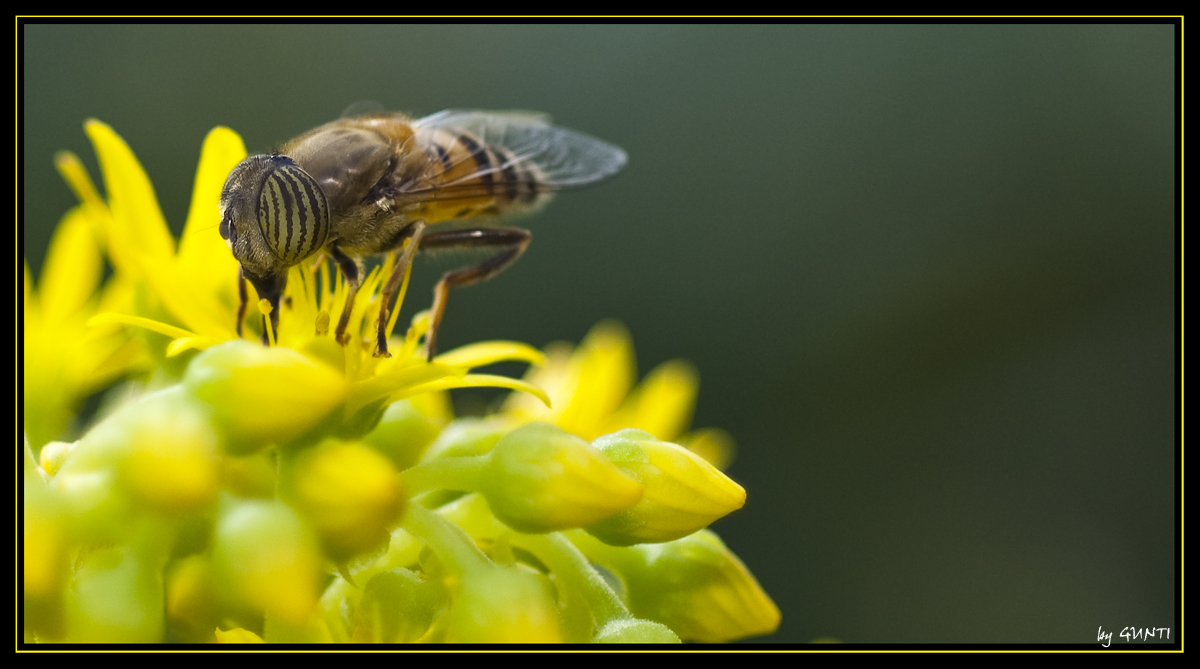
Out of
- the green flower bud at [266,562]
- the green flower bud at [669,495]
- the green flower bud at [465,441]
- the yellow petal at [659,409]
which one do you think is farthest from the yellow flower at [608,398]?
the green flower bud at [266,562]

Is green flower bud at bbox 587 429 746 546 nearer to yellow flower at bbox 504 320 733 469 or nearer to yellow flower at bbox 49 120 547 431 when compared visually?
yellow flower at bbox 49 120 547 431

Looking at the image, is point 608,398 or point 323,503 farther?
point 608,398

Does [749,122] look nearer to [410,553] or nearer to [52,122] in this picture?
[52,122]

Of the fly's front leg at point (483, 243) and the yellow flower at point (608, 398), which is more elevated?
the fly's front leg at point (483, 243)

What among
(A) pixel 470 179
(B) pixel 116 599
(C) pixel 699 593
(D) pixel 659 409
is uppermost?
(A) pixel 470 179

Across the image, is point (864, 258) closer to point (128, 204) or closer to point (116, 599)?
point (128, 204)

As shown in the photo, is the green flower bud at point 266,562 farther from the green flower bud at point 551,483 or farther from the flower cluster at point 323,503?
the green flower bud at point 551,483

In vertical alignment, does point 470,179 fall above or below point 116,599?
above

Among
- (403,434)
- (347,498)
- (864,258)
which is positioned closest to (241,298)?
(403,434)
